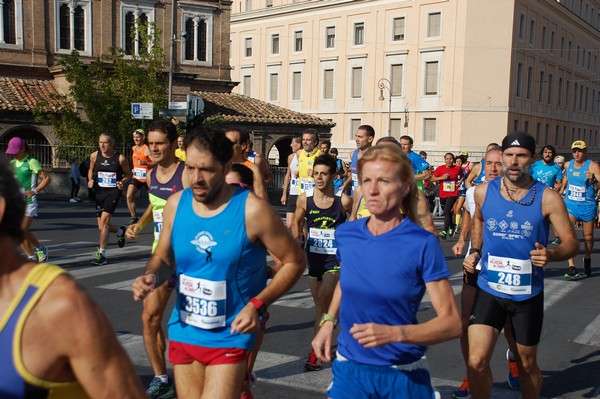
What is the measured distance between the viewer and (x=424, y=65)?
167 ft

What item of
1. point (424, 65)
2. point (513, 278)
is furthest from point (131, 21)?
point (513, 278)

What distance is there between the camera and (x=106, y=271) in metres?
10.6

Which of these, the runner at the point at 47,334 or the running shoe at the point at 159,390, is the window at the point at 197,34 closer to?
the running shoe at the point at 159,390

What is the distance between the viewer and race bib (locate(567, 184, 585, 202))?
12.1 meters

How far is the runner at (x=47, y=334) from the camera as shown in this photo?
5.82 feet

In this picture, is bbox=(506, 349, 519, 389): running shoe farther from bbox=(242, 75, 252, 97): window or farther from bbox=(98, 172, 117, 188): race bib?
bbox=(242, 75, 252, 97): window

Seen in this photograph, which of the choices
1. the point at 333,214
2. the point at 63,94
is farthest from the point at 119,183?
the point at 63,94

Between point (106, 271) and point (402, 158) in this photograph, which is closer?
point (402, 158)

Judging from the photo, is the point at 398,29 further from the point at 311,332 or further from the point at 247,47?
the point at 311,332

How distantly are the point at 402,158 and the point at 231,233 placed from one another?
3.30ft

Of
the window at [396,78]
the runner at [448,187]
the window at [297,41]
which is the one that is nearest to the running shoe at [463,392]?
the runner at [448,187]

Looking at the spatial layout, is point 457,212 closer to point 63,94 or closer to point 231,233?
point 231,233

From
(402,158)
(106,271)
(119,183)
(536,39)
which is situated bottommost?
(106,271)

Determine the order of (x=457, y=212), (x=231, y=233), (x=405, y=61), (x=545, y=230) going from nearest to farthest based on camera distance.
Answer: (x=231, y=233)
(x=545, y=230)
(x=457, y=212)
(x=405, y=61)
